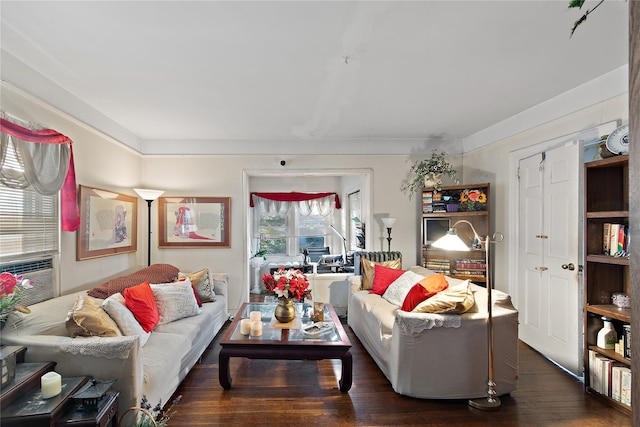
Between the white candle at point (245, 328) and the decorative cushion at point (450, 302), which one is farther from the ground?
the decorative cushion at point (450, 302)

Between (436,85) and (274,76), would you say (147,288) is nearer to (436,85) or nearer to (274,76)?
(274,76)

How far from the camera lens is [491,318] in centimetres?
253

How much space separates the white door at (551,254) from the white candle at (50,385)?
3.74m

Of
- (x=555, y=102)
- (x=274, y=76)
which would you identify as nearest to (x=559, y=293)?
(x=555, y=102)

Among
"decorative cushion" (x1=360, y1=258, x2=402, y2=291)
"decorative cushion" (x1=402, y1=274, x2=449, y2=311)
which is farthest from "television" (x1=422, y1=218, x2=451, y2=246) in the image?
"decorative cushion" (x1=402, y1=274, x2=449, y2=311)

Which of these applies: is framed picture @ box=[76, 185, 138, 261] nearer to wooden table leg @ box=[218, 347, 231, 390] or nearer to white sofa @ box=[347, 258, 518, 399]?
wooden table leg @ box=[218, 347, 231, 390]

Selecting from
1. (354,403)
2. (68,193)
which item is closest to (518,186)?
(354,403)

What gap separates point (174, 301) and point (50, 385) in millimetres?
1457

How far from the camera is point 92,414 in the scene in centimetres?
174

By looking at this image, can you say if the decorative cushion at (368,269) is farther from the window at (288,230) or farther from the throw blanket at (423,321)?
the window at (288,230)

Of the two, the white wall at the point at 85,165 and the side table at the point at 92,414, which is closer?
the side table at the point at 92,414

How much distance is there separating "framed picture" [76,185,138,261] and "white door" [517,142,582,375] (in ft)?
14.4

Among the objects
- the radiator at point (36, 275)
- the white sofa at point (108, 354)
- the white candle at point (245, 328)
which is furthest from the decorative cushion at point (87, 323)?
the white candle at point (245, 328)

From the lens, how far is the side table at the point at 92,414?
1.69 m
